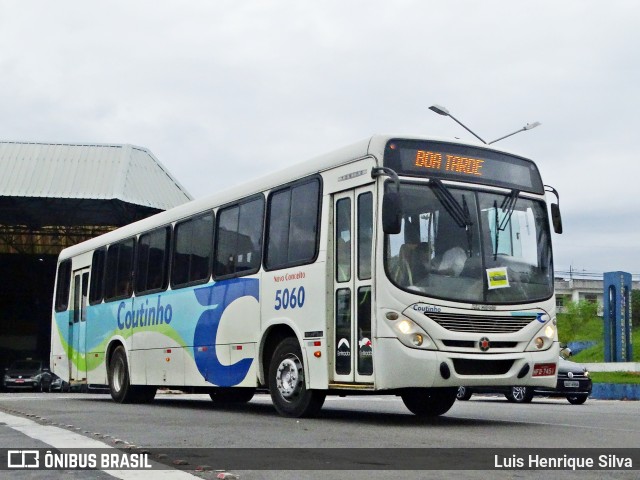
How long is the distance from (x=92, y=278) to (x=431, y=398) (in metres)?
9.28

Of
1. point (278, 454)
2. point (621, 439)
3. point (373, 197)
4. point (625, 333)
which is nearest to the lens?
point (278, 454)

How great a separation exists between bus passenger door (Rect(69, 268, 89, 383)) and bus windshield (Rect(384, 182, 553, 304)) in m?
11.0

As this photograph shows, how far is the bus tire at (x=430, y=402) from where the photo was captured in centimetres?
1362

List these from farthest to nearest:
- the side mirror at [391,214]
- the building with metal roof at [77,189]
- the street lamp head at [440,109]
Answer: the building with metal roof at [77,189] → the street lamp head at [440,109] → the side mirror at [391,214]

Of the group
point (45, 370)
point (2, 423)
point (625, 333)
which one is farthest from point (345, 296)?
point (45, 370)

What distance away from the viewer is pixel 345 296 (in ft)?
39.2

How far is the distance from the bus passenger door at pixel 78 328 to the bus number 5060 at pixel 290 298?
872 centimetres

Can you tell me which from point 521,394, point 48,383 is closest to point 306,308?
point 521,394

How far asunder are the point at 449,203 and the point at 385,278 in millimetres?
1259

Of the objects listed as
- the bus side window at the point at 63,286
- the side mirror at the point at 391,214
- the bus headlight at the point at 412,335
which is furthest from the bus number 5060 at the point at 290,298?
the bus side window at the point at 63,286

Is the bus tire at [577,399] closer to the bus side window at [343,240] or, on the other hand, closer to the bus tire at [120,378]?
the bus tire at [120,378]

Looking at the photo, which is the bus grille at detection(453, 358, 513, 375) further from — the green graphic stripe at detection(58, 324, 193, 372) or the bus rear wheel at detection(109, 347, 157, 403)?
the bus rear wheel at detection(109, 347, 157, 403)

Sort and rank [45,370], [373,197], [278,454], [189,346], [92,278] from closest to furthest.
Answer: [278,454] < [373,197] < [189,346] < [92,278] < [45,370]

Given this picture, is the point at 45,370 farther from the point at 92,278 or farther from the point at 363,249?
the point at 363,249
